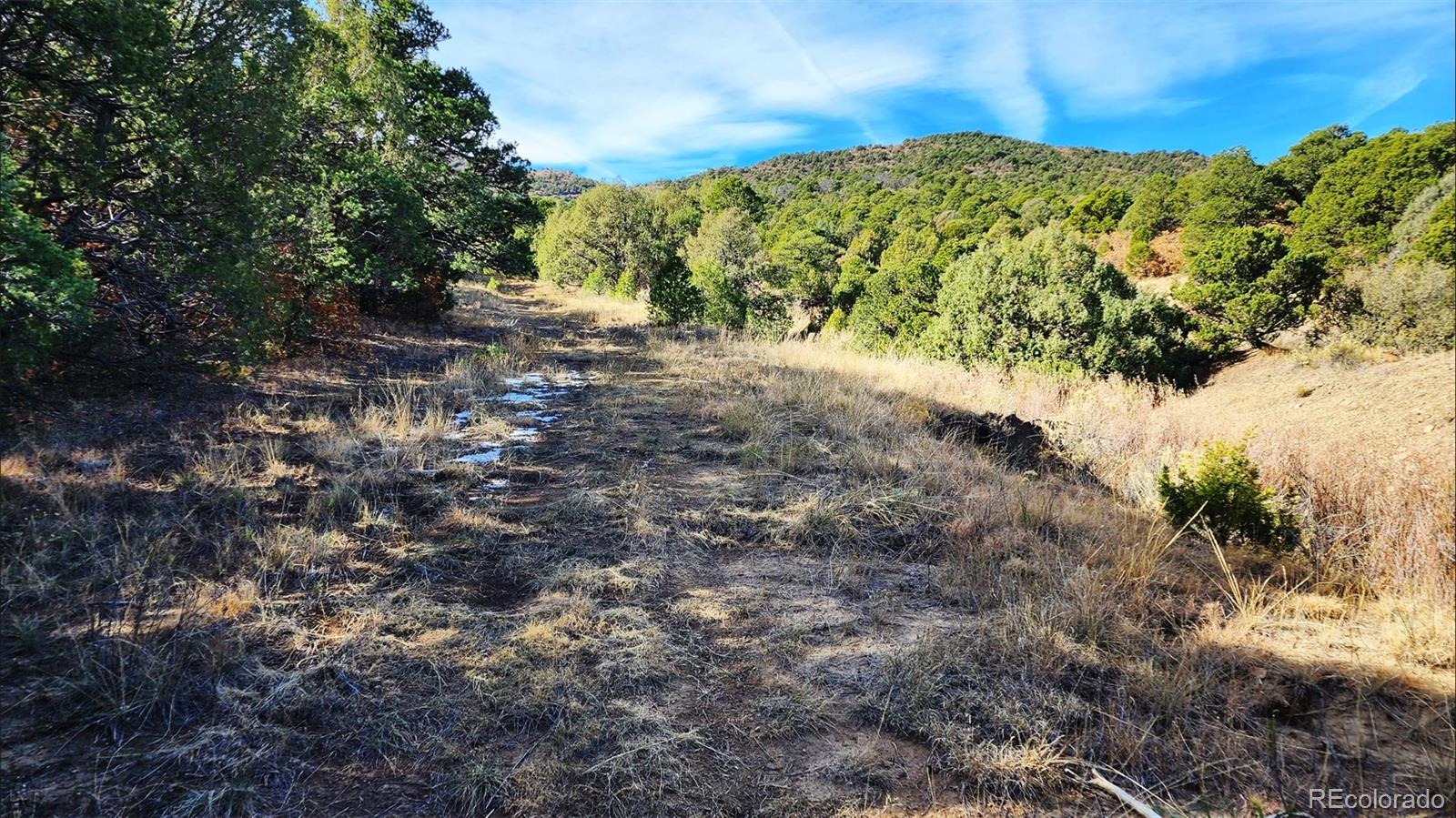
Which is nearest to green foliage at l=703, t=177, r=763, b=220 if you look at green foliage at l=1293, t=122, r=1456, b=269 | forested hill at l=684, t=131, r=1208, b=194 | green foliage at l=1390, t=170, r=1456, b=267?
forested hill at l=684, t=131, r=1208, b=194

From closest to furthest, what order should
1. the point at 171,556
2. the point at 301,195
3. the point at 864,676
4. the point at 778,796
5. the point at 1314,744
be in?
1. the point at 778,796
2. the point at 1314,744
3. the point at 864,676
4. the point at 171,556
5. the point at 301,195

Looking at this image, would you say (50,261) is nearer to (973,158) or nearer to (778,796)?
(778,796)

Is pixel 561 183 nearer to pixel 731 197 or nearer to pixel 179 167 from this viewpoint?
pixel 731 197

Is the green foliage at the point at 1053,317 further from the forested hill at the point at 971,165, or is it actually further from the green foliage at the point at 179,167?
the forested hill at the point at 971,165

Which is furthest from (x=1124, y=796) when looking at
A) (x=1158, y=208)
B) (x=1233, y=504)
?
A: (x=1158, y=208)

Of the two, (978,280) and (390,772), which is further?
(978,280)

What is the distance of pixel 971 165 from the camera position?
54.2 metres

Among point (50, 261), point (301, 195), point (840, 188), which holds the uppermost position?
point (840, 188)

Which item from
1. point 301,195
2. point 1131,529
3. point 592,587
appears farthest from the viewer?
point 301,195

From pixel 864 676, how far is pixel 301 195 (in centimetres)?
885

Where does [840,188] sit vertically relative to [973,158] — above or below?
below

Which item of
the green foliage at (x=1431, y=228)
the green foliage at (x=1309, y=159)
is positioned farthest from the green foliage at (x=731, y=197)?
the green foliage at (x=1431, y=228)

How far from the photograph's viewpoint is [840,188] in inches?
1957

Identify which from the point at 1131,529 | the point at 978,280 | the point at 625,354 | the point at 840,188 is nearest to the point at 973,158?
the point at 840,188
